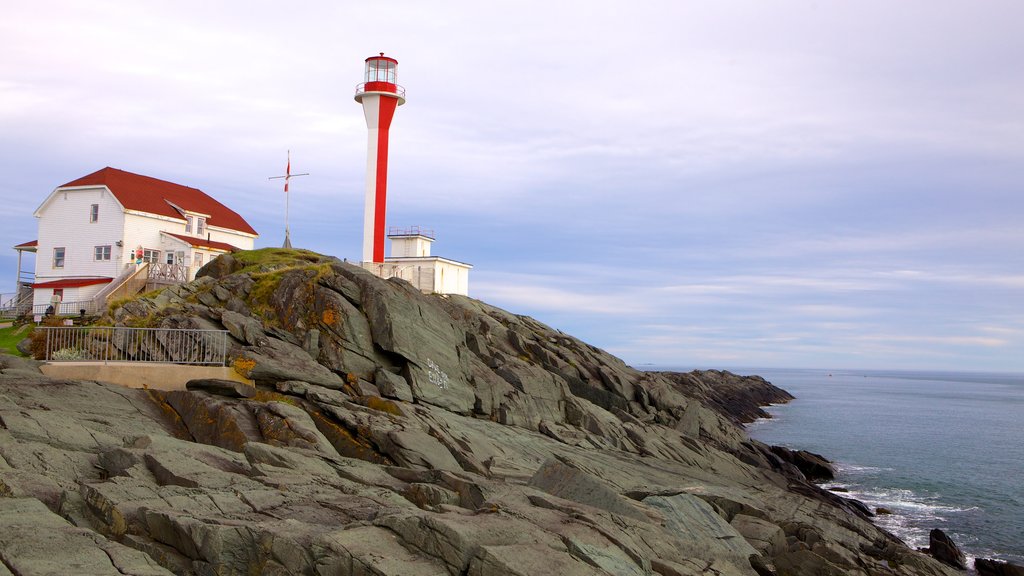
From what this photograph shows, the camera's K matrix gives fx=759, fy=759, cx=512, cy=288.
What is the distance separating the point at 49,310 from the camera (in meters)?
45.3

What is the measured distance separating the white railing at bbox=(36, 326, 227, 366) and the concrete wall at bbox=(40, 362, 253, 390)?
1.27m

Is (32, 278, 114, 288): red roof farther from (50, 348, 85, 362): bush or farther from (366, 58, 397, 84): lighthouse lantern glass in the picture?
(50, 348, 85, 362): bush

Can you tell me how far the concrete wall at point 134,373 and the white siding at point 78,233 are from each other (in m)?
29.8

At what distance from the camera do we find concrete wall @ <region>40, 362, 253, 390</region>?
939 inches

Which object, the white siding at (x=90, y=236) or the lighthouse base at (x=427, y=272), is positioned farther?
the lighthouse base at (x=427, y=272)

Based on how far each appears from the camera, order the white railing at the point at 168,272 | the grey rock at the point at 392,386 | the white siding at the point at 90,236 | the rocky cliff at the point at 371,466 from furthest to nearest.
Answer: the white siding at the point at 90,236 < the white railing at the point at 168,272 < the grey rock at the point at 392,386 < the rocky cliff at the point at 371,466

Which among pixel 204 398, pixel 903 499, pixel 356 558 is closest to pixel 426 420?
pixel 204 398

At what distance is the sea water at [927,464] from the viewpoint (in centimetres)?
3488

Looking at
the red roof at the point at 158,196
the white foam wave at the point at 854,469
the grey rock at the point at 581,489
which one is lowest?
the white foam wave at the point at 854,469

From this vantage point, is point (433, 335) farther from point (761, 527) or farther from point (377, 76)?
point (377, 76)

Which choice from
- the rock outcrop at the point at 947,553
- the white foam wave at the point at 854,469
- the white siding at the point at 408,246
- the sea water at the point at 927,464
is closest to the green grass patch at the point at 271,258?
the white siding at the point at 408,246

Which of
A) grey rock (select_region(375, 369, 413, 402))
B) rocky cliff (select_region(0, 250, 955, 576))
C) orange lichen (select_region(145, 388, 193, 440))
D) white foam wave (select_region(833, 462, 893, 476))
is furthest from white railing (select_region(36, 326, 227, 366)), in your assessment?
white foam wave (select_region(833, 462, 893, 476))

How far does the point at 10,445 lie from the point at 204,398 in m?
6.82

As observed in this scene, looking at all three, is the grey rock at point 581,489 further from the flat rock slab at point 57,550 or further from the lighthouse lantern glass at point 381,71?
the lighthouse lantern glass at point 381,71
